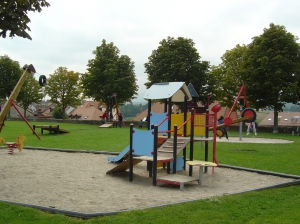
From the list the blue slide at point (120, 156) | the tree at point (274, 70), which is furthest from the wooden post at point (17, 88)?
the tree at point (274, 70)

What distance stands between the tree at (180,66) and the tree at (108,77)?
4795mm

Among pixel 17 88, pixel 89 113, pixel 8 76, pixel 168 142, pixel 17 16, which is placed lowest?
pixel 168 142

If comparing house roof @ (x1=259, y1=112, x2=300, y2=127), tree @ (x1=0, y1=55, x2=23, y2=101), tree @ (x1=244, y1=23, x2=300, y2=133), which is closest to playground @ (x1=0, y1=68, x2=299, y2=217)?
tree @ (x1=244, y1=23, x2=300, y2=133)

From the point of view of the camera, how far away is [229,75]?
40.7 m

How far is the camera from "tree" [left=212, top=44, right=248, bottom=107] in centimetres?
4012

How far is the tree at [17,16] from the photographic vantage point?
24.0 ft

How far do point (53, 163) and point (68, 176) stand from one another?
264cm

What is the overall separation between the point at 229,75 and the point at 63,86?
3419cm

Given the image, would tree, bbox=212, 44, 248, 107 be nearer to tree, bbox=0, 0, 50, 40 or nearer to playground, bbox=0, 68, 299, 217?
playground, bbox=0, 68, 299, 217

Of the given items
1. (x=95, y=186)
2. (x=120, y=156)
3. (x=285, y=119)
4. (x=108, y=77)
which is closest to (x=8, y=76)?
(x=108, y=77)

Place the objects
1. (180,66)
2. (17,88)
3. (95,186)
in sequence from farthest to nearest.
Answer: (180,66) → (17,88) → (95,186)

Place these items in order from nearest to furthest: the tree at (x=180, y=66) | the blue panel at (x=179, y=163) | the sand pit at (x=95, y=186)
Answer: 1. the sand pit at (x=95, y=186)
2. the blue panel at (x=179, y=163)
3. the tree at (x=180, y=66)

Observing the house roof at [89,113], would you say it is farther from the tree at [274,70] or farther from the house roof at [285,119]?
the tree at [274,70]

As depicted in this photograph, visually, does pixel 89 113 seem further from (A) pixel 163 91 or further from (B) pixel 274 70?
(A) pixel 163 91
